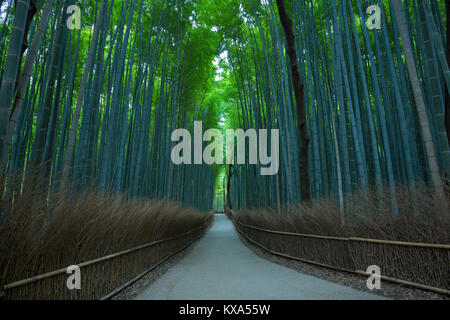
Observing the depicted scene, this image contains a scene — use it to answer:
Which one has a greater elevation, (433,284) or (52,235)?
(52,235)

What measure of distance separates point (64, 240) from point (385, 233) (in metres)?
2.93

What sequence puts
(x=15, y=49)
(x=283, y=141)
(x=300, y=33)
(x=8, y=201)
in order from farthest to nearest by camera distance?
(x=283, y=141), (x=300, y=33), (x=15, y=49), (x=8, y=201)

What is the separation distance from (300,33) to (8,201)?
225 inches

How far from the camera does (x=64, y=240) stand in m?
1.95

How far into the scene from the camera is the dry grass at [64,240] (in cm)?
147

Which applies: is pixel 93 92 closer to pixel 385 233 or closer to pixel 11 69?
pixel 11 69

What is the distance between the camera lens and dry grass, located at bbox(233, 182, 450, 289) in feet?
7.57

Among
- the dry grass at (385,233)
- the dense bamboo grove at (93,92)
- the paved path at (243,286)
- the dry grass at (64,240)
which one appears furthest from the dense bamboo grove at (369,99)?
the dry grass at (64,240)

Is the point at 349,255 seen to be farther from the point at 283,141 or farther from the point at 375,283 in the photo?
the point at 283,141

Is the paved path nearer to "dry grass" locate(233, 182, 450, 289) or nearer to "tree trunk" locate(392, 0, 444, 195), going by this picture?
"dry grass" locate(233, 182, 450, 289)

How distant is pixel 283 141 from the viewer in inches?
250

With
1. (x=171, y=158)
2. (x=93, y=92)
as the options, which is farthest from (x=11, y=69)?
(x=171, y=158)

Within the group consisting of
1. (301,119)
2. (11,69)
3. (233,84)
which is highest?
(233,84)
